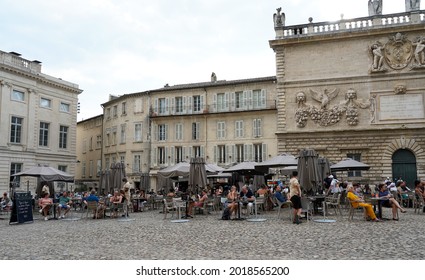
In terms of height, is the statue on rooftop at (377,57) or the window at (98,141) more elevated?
the statue on rooftop at (377,57)

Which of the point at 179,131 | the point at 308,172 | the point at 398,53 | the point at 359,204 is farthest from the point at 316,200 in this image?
the point at 179,131

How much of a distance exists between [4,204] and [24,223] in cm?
503

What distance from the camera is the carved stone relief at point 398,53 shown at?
75.9 ft

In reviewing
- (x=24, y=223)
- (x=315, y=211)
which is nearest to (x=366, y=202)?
(x=315, y=211)

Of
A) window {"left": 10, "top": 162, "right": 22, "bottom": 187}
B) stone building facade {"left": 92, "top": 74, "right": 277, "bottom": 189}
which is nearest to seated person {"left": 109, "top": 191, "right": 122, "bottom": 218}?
window {"left": 10, "top": 162, "right": 22, "bottom": 187}

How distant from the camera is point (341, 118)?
24328mm

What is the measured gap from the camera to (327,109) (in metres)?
24.6

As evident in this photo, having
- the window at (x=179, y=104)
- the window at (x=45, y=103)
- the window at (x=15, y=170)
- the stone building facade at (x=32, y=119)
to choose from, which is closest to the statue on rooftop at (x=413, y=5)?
the window at (x=179, y=104)

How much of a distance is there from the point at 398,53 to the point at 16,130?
27.8m

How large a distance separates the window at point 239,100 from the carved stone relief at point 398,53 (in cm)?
1237

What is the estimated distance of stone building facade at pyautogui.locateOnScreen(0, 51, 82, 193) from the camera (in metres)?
27.2

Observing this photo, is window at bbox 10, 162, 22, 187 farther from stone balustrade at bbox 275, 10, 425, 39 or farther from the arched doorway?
the arched doorway

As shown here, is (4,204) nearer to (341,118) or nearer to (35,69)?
(35,69)

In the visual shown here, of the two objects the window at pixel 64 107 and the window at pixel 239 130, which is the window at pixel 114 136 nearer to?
the window at pixel 64 107
